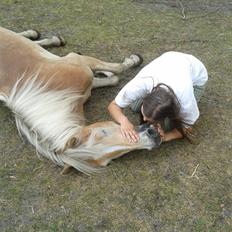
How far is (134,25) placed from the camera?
14.5 ft

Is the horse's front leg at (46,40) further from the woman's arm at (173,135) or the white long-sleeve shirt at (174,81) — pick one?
the woman's arm at (173,135)

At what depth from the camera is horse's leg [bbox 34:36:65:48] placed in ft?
13.4

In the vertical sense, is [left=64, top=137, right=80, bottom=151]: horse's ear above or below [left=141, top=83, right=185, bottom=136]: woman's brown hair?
below

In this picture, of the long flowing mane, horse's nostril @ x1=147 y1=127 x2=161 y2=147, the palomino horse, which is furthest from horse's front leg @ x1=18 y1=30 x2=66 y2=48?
horse's nostril @ x1=147 y1=127 x2=161 y2=147

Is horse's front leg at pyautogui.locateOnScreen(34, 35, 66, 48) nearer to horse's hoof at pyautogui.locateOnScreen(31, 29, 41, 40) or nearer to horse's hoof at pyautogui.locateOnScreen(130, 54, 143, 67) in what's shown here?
horse's hoof at pyautogui.locateOnScreen(31, 29, 41, 40)

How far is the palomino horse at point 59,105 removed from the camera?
284cm

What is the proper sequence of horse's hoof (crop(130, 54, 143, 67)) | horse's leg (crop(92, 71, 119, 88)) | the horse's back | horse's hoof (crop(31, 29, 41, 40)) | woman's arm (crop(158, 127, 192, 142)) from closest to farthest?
woman's arm (crop(158, 127, 192, 142)) < the horse's back < horse's leg (crop(92, 71, 119, 88)) < horse's hoof (crop(130, 54, 143, 67)) < horse's hoof (crop(31, 29, 41, 40))

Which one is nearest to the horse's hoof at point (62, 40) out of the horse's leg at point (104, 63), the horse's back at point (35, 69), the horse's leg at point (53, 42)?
the horse's leg at point (53, 42)

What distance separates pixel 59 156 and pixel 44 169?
0.21 meters

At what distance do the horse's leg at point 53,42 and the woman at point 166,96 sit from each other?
1.24 meters

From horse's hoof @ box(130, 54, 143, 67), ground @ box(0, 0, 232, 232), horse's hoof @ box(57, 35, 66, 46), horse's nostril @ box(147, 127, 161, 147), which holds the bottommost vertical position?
ground @ box(0, 0, 232, 232)

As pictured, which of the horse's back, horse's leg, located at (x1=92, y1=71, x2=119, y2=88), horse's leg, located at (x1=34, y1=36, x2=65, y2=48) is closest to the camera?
the horse's back

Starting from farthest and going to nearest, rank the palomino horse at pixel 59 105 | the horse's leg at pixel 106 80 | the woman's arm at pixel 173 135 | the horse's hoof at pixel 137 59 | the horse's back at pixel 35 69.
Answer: the horse's hoof at pixel 137 59
the horse's leg at pixel 106 80
the horse's back at pixel 35 69
the woman's arm at pixel 173 135
the palomino horse at pixel 59 105

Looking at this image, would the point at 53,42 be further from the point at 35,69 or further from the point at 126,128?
the point at 126,128
